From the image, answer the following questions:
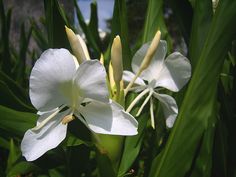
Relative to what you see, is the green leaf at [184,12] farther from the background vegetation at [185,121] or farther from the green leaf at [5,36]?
the green leaf at [5,36]

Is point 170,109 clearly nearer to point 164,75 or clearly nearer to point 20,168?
point 164,75

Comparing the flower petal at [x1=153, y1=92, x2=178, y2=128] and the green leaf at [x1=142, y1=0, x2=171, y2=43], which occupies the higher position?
the green leaf at [x1=142, y1=0, x2=171, y2=43]

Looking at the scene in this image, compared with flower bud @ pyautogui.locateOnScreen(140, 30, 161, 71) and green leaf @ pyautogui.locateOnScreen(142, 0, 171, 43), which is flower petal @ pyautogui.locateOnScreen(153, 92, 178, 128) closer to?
flower bud @ pyautogui.locateOnScreen(140, 30, 161, 71)

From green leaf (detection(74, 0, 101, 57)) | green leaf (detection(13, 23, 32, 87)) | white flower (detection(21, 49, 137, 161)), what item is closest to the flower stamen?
white flower (detection(21, 49, 137, 161))

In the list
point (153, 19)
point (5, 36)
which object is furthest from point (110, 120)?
point (5, 36)

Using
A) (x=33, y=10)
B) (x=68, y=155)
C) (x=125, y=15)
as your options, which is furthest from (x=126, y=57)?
(x=33, y=10)

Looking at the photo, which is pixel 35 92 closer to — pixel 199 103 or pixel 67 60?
pixel 67 60

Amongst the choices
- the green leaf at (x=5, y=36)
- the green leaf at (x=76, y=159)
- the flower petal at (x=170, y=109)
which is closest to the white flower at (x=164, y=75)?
the flower petal at (x=170, y=109)
